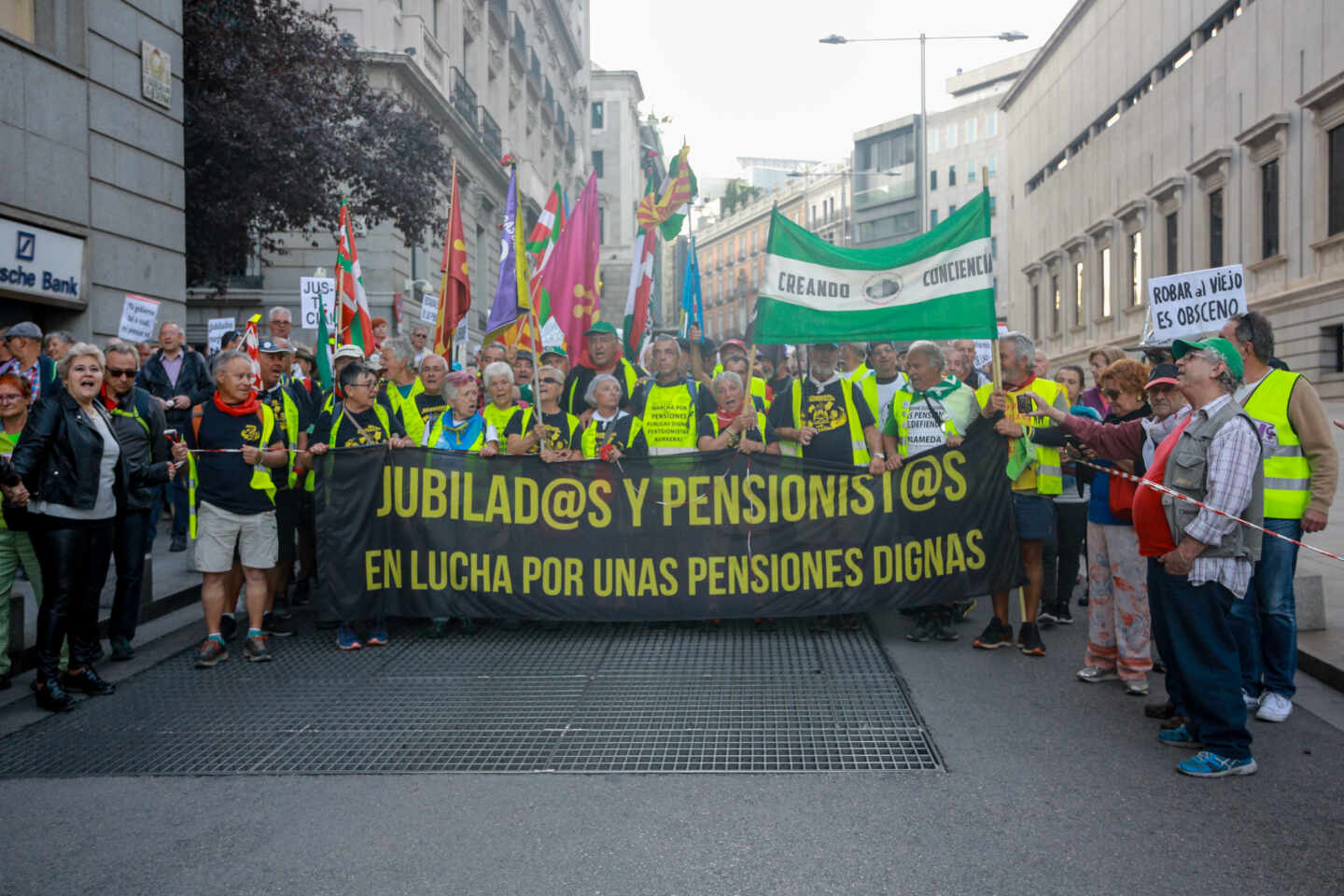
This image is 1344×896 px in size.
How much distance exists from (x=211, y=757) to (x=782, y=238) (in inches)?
177

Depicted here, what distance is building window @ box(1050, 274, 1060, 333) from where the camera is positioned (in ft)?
144

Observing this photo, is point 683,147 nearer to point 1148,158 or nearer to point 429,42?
point 429,42

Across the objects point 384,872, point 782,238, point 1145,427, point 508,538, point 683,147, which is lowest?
point 384,872

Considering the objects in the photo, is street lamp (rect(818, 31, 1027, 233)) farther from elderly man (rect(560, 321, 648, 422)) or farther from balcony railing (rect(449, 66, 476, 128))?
elderly man (rect(560, 321, 648, 422))

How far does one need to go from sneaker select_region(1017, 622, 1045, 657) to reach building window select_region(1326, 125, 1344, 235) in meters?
19.5

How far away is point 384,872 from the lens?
3.53 meters

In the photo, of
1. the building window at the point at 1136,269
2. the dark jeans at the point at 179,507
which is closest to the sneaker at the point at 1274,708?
the dark jeans at the point at 179,507

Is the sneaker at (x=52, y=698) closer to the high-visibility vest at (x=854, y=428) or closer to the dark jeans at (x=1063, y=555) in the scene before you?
the high-visibility vest at (x=854, y=428)

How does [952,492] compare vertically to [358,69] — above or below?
below

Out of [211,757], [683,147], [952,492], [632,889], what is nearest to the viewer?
[632,889]

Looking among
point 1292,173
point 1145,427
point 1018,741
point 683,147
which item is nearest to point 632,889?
point 1018,741

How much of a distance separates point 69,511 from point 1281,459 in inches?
242

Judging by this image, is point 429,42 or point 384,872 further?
point 429,42

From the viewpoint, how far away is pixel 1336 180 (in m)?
21.9
